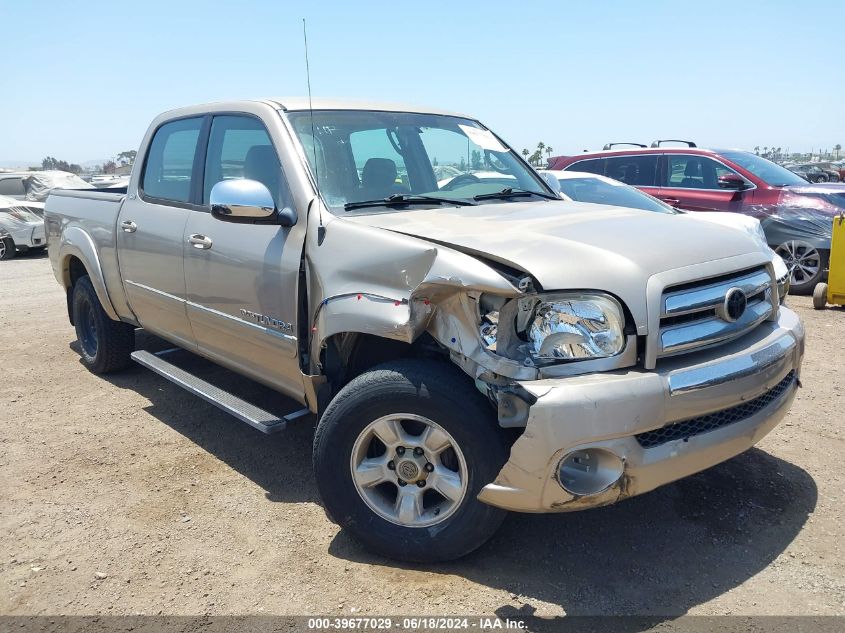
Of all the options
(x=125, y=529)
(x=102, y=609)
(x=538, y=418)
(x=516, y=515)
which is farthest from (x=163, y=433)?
(x=538, y=418)

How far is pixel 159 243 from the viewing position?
170 inches

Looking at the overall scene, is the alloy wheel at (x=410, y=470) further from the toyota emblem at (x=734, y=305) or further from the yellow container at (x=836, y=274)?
the yellow container at (x=836, y=274)

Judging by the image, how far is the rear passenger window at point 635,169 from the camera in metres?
9.77

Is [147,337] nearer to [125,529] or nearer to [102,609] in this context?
[125,529]

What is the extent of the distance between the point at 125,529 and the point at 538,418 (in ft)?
7.19

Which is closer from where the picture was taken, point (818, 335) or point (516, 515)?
point (516, 515)

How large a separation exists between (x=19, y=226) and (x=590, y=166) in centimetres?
1180

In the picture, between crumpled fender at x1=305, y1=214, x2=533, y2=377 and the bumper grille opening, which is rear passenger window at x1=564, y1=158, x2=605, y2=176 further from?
crumpled fender at x1=305, y1=214, x2=533, y2=377

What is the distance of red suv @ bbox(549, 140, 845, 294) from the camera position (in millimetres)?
8484

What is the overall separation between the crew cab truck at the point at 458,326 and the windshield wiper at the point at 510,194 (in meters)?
0.02

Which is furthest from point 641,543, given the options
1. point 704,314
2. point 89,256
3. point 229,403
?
point 89,256

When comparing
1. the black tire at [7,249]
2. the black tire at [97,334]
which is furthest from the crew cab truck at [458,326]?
the black tire at [7,249]

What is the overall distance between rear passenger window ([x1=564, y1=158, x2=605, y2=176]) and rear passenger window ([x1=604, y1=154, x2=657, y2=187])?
0.34ft

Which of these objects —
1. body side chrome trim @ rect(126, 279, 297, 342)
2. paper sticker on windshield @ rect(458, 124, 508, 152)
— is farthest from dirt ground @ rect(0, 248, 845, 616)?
paper sticker on windshield @ rect(458, 124, 508, 152)
